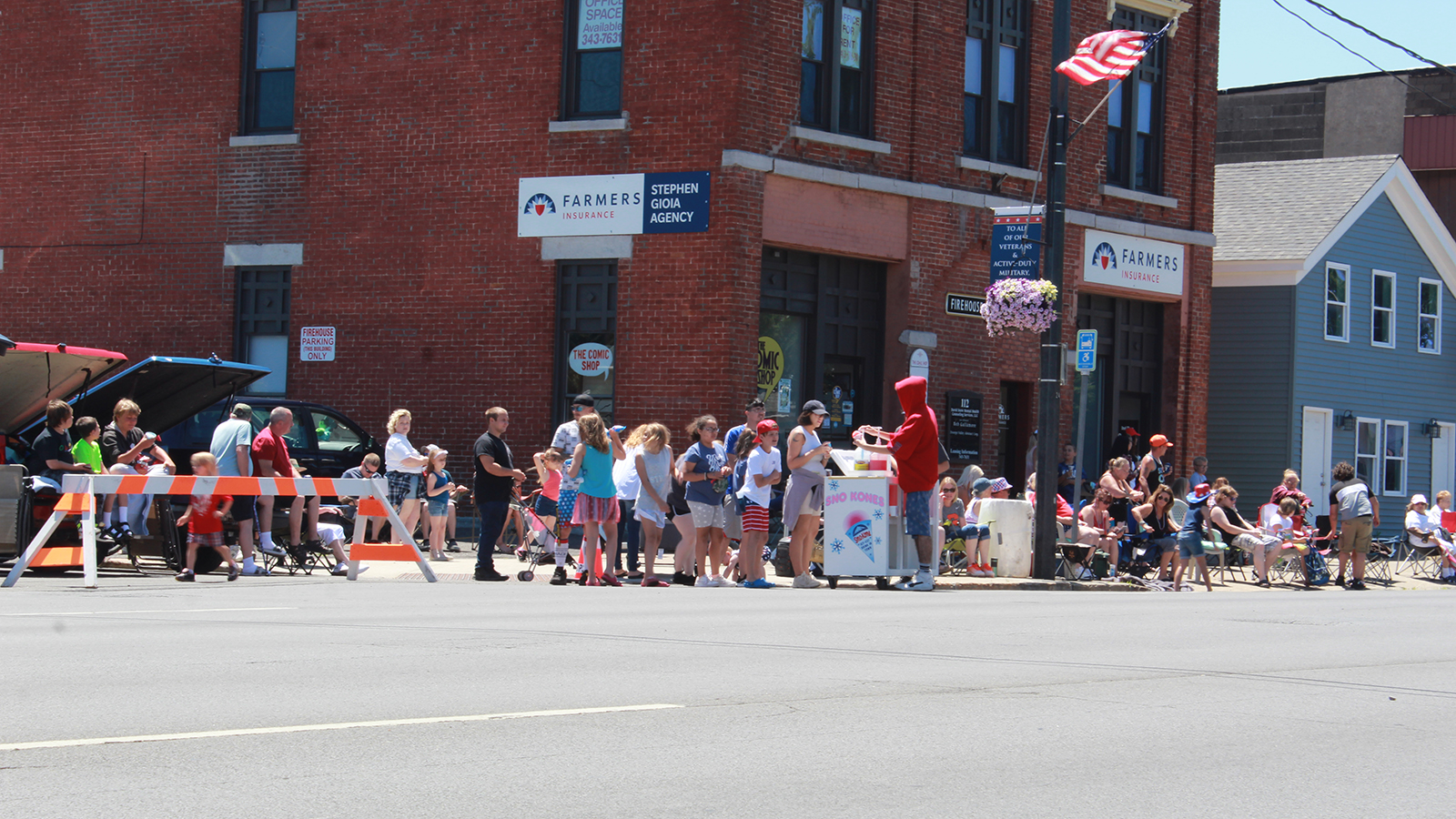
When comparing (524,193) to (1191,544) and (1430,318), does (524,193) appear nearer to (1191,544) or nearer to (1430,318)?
(1191,544)

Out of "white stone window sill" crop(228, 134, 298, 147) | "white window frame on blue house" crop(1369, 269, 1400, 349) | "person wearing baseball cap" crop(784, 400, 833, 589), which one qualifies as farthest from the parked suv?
"white window frame on blue house" crop(1369, 269, 1400, 349)

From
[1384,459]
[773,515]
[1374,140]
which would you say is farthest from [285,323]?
[1374,140]

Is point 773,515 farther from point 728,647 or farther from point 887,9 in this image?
point 728,647

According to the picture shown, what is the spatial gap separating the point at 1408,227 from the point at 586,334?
19.9 meters

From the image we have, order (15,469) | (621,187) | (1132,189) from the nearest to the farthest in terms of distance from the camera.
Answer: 1. (15,469)
2. (621,187)
3. (1132,189)

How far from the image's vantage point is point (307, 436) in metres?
19.7

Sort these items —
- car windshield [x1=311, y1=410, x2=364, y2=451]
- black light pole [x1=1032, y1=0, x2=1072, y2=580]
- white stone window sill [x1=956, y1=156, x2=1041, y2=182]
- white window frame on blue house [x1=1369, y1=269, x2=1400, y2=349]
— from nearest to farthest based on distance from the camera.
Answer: black light pole [x1=1032, y1=0, x2=1072, y2=580]
car windshield [x1=311, y1=410, x2=364, y2=451]
white stone window sill [x1=956, y1=156, x2=1041, y2=182]
white window frame on blue house [x1=1369, y1=269, x2=1400, y2=349]

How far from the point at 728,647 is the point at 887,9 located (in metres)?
14.5

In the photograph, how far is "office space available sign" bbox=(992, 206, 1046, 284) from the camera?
19453 millimetres

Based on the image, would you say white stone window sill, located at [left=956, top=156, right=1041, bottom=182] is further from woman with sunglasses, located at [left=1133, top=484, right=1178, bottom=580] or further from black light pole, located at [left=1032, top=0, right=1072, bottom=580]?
woman with sunglasses, located at [left=1133, top=484, right=1178, bottom=580]

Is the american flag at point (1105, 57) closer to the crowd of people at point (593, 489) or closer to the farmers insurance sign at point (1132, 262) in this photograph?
the crowd of people at point (593, 489)

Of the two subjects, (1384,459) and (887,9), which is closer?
(887,9)

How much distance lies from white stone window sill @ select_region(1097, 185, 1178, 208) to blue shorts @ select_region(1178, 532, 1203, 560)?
24.7ft

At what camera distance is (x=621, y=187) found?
2089 cm
